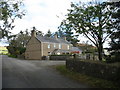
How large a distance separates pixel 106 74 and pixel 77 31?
10.3 metres

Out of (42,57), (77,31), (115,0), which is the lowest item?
(42,57)

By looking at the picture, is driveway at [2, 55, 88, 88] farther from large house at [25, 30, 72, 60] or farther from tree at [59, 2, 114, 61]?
large house at [25, 30, 72, 60]

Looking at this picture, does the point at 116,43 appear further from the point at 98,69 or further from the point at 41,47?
the point at 41,47

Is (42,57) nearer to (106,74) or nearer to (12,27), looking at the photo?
(12,27)

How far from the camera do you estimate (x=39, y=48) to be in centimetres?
4844

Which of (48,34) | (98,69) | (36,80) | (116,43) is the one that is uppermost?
(48,34)

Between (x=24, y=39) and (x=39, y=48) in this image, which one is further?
(x=24, y=39)

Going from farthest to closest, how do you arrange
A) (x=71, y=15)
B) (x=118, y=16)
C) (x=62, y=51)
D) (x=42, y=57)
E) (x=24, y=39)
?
(x=24, y=39) < (x=62, y=51) < (x=42, y=57) < (x=71, y=15) < (x=118, y=16)

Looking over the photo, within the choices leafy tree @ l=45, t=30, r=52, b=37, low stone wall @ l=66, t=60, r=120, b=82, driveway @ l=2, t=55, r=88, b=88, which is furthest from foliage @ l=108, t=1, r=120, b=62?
leafy tree @ l=45, t=30, r=52, b=37

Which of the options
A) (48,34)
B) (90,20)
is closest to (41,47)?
(90,20)

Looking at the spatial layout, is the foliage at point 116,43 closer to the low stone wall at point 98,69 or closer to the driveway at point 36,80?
the low stone wall at point 98,69

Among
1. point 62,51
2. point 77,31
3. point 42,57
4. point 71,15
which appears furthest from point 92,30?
point 62,51

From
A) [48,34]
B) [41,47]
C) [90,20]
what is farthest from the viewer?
[48,34]

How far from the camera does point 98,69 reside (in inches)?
471
